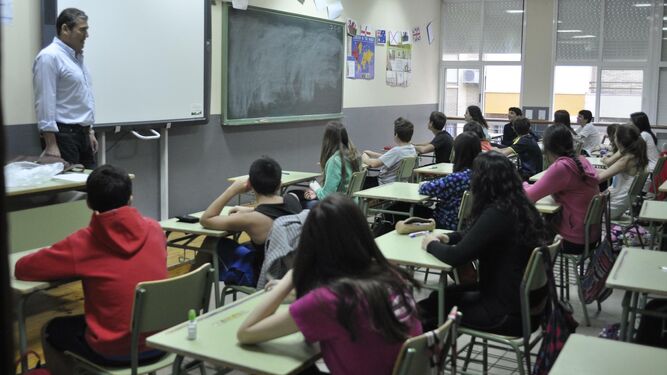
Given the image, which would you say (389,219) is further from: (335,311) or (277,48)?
(335,311)

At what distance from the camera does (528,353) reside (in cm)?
277

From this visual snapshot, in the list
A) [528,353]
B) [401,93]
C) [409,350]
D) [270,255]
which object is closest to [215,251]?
[270,255]

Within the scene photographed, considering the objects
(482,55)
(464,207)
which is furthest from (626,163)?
(482,55)

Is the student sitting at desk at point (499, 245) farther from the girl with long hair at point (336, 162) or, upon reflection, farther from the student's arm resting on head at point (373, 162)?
the student's arm resting on head at point (373, 162)

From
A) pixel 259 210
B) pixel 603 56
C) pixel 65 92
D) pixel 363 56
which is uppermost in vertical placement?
pixel 603 56

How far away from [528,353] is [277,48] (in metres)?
5.72

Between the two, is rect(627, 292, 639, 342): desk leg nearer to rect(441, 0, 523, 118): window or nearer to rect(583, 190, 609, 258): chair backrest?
rect(583, 190, 609, 258): chair backrest

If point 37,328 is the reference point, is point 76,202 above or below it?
above

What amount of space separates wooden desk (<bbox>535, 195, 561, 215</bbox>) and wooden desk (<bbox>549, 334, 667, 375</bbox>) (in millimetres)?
2391

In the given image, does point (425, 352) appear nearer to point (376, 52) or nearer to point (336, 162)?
point (336, 162)

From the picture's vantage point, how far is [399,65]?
10930 mm

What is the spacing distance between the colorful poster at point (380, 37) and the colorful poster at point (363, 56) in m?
0.13

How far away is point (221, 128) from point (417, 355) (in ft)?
18.4

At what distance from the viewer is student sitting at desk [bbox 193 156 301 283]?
337cm
